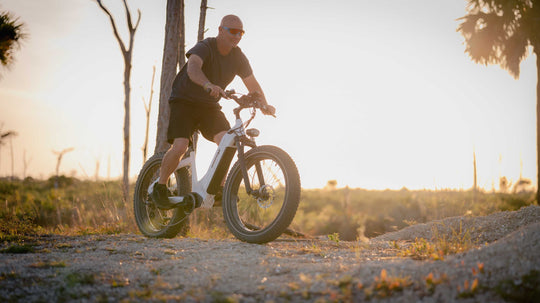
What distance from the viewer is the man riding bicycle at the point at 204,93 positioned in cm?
458

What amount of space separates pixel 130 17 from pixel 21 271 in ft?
22.1

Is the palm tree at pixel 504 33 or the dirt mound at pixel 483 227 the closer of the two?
the dirt mound at pixel 483 227

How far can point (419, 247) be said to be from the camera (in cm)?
380

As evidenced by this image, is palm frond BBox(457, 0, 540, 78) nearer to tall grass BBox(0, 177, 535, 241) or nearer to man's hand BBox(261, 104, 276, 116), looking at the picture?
tall grass BBox(0, 177, 535, 241)

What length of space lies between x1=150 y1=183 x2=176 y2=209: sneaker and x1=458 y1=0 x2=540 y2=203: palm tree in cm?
1219

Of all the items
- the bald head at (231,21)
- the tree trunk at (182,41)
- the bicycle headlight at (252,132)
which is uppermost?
the tree trunk at (182,41)

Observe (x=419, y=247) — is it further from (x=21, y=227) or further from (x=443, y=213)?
(x=21, y=227)

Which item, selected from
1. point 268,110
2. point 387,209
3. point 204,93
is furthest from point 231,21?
point 387,209

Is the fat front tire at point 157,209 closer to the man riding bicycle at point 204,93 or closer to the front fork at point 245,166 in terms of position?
the man riding bicycle at point 204,93

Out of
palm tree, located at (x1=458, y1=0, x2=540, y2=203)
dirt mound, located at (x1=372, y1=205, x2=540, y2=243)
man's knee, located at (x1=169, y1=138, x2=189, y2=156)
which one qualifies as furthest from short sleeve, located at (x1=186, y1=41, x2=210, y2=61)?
palm tree, located at (x1=458, y1=0, x2=540, y2=203)

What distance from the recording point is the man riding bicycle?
4582mm

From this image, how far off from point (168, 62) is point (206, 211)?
2.88 m

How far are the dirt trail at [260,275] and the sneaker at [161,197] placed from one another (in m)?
1.18

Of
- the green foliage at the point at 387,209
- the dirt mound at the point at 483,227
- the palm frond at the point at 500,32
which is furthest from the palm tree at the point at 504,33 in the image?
the dirt mound at the point at 483,227
